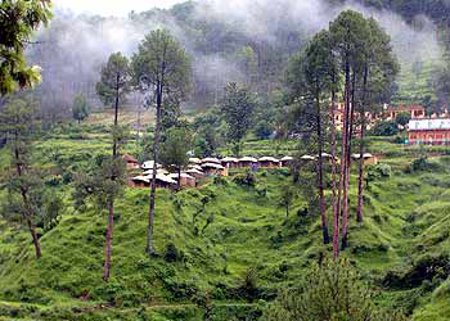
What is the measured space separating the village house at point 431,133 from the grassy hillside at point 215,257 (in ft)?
70.4

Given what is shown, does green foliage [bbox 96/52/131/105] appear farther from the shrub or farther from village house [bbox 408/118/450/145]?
village house [bbox 408/118/450/145]

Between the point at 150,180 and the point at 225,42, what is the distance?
10813 centimetres

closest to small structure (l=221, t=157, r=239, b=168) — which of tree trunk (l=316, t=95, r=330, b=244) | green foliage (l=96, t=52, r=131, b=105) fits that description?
green foliage (l=96, t=52, r=131, b=105)

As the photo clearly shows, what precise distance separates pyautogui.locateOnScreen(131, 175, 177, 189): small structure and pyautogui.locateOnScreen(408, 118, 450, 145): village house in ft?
106

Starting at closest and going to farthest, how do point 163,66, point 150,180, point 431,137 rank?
point 163,66, point 150,180, point 431,137

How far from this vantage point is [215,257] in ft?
132

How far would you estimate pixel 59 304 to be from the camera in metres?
33.6

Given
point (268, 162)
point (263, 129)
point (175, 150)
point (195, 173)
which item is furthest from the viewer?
point (263, 129)

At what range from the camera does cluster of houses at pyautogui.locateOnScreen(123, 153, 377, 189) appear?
179 ft

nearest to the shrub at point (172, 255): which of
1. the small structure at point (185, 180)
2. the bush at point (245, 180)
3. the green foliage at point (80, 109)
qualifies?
the bush at point (245, 180)

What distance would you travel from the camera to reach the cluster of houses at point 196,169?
54656 mm

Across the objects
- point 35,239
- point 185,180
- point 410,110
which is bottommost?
point 35,239

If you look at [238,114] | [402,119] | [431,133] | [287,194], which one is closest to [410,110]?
[402,119]

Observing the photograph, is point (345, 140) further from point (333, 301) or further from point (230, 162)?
point (230, 162)
